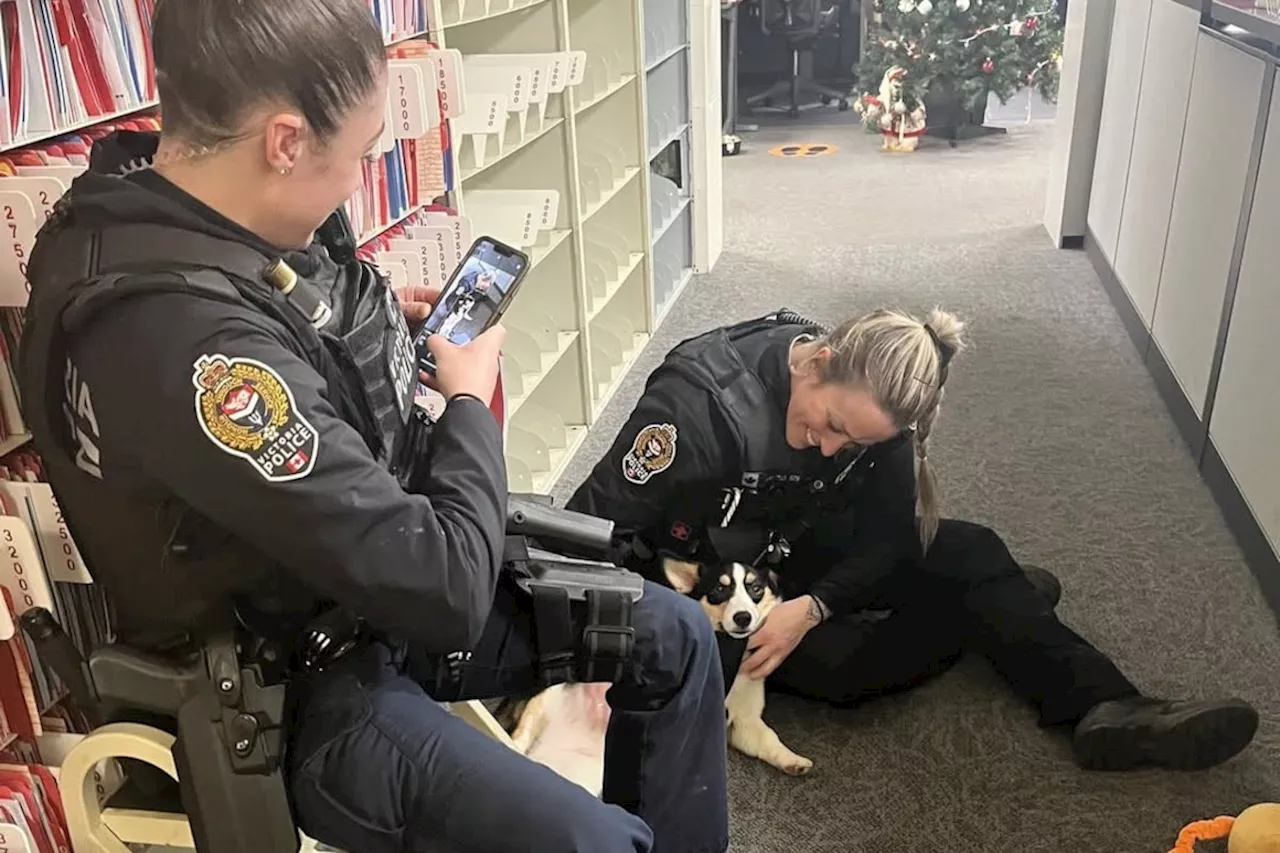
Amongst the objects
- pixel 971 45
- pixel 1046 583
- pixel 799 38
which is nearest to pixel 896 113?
pixel 971 45

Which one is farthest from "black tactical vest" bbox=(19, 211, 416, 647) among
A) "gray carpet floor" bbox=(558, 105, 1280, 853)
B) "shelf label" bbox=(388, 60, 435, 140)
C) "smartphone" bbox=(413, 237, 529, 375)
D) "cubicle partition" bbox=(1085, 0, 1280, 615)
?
"cubicle partition" bbox=(1085, 0, 1280, 615)

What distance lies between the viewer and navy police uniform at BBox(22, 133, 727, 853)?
85 cm

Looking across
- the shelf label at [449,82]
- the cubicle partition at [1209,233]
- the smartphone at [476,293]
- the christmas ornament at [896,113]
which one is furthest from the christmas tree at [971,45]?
the smartphone at [476,293]

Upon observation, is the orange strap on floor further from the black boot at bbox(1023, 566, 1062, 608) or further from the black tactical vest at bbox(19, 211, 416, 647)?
the black tactical vest at bbox(19, 211, 416, 647)

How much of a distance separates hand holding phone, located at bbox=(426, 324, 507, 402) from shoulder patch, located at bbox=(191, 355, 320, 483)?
26 cm

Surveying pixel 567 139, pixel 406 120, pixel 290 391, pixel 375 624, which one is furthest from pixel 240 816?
pixel 567 139

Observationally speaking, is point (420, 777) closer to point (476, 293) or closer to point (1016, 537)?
point (476, 293)

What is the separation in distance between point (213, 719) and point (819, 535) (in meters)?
1.10

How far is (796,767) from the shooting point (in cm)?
173

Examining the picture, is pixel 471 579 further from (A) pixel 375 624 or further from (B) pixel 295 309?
(B) pixel 295 309

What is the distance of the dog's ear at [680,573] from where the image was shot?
173 cm

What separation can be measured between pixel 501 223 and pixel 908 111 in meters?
4.09

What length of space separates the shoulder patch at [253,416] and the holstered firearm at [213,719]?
22cm

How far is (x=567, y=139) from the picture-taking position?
2531 millimetres
